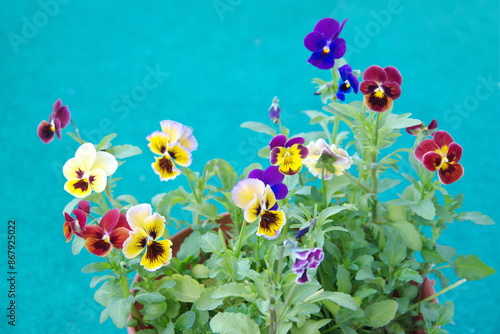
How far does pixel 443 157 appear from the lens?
83 centimetres

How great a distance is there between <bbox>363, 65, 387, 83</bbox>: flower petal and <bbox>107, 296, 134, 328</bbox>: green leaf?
447 millimetres

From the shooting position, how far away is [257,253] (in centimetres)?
89

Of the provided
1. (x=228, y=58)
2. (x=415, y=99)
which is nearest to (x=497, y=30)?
(x=415, y=99)

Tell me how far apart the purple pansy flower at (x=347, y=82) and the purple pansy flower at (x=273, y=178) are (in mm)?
174

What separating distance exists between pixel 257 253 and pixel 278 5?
54.6 inches

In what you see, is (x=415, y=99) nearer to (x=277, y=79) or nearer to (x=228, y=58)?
(x=277, y=79)

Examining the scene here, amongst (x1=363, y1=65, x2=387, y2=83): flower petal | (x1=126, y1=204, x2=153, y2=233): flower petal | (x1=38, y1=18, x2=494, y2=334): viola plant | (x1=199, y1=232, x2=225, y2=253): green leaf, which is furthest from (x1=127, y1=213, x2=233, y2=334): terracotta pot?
(x1=363, y1=65, x2=387, y2=83): flower petal

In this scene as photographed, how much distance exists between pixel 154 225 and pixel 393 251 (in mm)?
363

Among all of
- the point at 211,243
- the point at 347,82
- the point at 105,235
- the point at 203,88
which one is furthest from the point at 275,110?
the point at 203,88

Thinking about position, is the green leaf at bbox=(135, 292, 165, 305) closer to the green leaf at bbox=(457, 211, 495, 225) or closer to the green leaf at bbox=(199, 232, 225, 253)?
the green leaf at bbox=(199, 232, 225, 253)

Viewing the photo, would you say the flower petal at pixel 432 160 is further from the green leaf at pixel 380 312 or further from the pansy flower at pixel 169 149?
the pansy flower at pixel 169 149

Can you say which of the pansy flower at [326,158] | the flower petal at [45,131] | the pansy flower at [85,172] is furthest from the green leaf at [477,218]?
the flower petal at [45,131]

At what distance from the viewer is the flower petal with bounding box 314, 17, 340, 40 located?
895 millimetres

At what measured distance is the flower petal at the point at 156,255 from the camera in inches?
31.5
